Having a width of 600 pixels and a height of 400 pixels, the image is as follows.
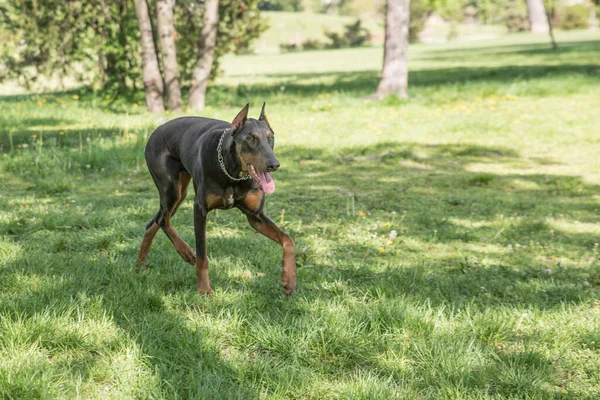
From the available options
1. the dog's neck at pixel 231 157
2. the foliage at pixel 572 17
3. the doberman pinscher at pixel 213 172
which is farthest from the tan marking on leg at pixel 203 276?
the foliage at pixel 572 17

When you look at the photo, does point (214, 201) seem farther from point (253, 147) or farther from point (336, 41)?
point (336, 41)

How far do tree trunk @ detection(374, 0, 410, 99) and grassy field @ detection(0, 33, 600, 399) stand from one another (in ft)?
15.0

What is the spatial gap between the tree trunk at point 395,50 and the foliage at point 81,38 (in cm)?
378

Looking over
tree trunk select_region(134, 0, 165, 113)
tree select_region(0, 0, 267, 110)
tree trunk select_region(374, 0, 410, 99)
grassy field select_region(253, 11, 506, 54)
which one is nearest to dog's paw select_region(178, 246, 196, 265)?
tree trunk select_region(134, 0, 165, 113)

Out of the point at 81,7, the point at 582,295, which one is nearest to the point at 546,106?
the point at 582,295

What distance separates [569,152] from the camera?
33.3ft

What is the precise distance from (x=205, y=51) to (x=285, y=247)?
1036 centimetres

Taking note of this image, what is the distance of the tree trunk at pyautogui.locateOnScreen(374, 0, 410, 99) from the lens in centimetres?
1487

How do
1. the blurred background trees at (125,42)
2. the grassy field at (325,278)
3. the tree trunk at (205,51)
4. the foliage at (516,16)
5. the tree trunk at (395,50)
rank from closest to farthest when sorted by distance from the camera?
the grassy field at (325,278) < the blurred background trees at (125,42) < the tree trunk at (205,51) < the tree trunk at (395,50) < the foliage at (516,16)

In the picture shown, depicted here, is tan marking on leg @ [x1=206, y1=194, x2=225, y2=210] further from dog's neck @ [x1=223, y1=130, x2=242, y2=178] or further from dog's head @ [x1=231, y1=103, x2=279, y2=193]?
dog's head @ [x1=231, y1=103, x2=279, y2=193]

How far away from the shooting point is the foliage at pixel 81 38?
14.0m

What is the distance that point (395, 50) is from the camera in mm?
15055

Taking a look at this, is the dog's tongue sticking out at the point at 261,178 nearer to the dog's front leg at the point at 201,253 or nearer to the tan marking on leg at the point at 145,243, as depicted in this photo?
the dog's front leg at the point at 201,253

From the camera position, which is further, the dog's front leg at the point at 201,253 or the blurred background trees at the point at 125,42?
the blurred background trees at the point at 125,42
